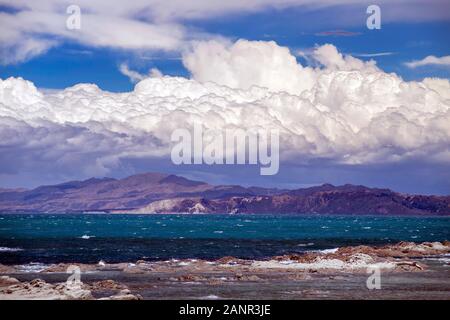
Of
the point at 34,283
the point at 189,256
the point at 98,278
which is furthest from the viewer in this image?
the point at 189,256

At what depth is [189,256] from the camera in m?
79.8

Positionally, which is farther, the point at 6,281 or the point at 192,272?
the point at 192,272

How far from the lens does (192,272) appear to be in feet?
194

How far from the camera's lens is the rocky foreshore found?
4319cm

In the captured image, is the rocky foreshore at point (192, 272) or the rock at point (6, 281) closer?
the rocky foreshore at point (192, 272)

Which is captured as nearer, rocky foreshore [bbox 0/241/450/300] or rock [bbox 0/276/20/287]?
rocky foreshore [bbox 0/241/450/300]

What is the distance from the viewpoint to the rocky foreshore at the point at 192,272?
43.2 m

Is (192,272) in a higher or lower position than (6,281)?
lower

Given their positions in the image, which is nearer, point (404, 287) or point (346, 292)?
point (346, 292)
